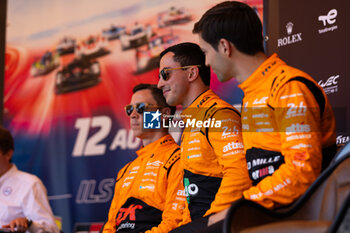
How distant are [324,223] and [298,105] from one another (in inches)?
19.4

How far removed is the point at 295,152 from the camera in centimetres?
166

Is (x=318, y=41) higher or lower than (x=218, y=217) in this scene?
higher

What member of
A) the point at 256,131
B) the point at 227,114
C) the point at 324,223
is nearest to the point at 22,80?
the point at 227,114

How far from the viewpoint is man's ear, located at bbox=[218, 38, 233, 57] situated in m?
2.04

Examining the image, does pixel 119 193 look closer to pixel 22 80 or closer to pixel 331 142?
pixel 331 142

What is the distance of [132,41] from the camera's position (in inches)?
178

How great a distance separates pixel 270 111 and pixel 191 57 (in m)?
0.94

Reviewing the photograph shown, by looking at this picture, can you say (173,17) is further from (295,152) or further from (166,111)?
(295,152)

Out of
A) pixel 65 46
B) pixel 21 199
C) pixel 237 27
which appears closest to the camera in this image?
pixel 237 27

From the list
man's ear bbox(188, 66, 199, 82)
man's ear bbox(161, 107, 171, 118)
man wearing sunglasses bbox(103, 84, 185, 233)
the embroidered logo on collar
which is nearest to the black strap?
man's ear bbox(188, 66, 199, 82)

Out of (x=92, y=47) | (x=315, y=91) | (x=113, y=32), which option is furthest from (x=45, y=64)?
(x=315, y=91)

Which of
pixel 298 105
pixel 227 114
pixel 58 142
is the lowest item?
pixel 58 142

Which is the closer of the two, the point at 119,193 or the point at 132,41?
the point at 119,193

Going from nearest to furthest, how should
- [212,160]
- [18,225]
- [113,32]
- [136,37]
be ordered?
[212,160], [18,225], [136,37], [113,32]
